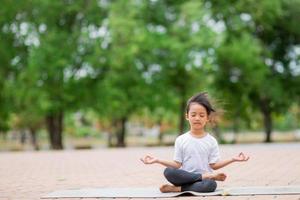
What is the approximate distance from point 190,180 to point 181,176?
116mm

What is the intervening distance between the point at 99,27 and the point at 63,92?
14.1 ft

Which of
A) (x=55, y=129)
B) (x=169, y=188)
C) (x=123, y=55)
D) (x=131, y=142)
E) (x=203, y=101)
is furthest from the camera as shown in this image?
(x=131, y=142)

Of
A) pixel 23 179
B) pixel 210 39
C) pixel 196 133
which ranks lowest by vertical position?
pixel 23 179

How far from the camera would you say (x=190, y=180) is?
7.28 m

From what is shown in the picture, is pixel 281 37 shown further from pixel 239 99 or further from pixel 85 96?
pixel 85 96

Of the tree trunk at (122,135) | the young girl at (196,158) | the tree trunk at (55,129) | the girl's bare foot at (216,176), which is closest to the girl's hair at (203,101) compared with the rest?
the young girl at (196,158)

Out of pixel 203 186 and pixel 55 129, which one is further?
pixel 55 129

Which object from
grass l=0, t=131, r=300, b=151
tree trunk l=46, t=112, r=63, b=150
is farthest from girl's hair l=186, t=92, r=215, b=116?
grass l=0, t=131, r=300, b=151

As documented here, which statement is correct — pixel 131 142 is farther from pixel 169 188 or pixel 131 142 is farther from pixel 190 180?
pixel 190 180

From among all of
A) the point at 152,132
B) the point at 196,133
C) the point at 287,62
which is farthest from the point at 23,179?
the point at 152,132

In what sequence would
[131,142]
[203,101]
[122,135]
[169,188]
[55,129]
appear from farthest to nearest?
1. [131,142]
2. [122,135]
3. [55,129]
4. [169,188]
5. [203,101]

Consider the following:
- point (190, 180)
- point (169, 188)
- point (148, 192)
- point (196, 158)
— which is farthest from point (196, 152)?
point (148, 192)

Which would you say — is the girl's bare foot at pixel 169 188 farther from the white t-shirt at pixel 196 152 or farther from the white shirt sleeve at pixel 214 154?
the white shirt sleeve at pixel 214 154

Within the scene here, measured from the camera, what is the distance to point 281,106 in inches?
1503
